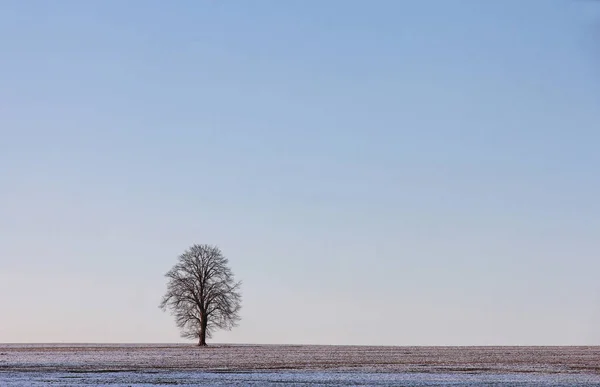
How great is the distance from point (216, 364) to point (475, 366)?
637 inches

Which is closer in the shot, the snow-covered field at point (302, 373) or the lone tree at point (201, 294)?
the snow-covered field at point (302, 373)

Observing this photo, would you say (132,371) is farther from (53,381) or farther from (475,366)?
(475,366)

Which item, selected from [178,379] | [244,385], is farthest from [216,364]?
[244,385]

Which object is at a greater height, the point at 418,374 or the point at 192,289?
the point at 192,289

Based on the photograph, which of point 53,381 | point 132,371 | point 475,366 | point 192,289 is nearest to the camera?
point 53,381

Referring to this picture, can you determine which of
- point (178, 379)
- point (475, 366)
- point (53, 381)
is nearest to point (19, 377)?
point (53, 381)

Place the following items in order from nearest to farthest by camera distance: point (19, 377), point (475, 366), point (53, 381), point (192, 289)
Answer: point (53, 381)
point (19, 377)
point (475, 366)
point (192, 289)

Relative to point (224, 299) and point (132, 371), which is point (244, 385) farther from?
point (224, 299)

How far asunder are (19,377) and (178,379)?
8725mm

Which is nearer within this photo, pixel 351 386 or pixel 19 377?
pixel 351 386

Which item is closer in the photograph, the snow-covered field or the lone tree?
the snow-covered field

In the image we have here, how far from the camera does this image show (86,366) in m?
57.4

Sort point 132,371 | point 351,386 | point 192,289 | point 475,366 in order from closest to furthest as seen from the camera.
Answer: point 351,386, point 132,371, point 475,366, point 192,289

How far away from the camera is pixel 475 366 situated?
55.2m
